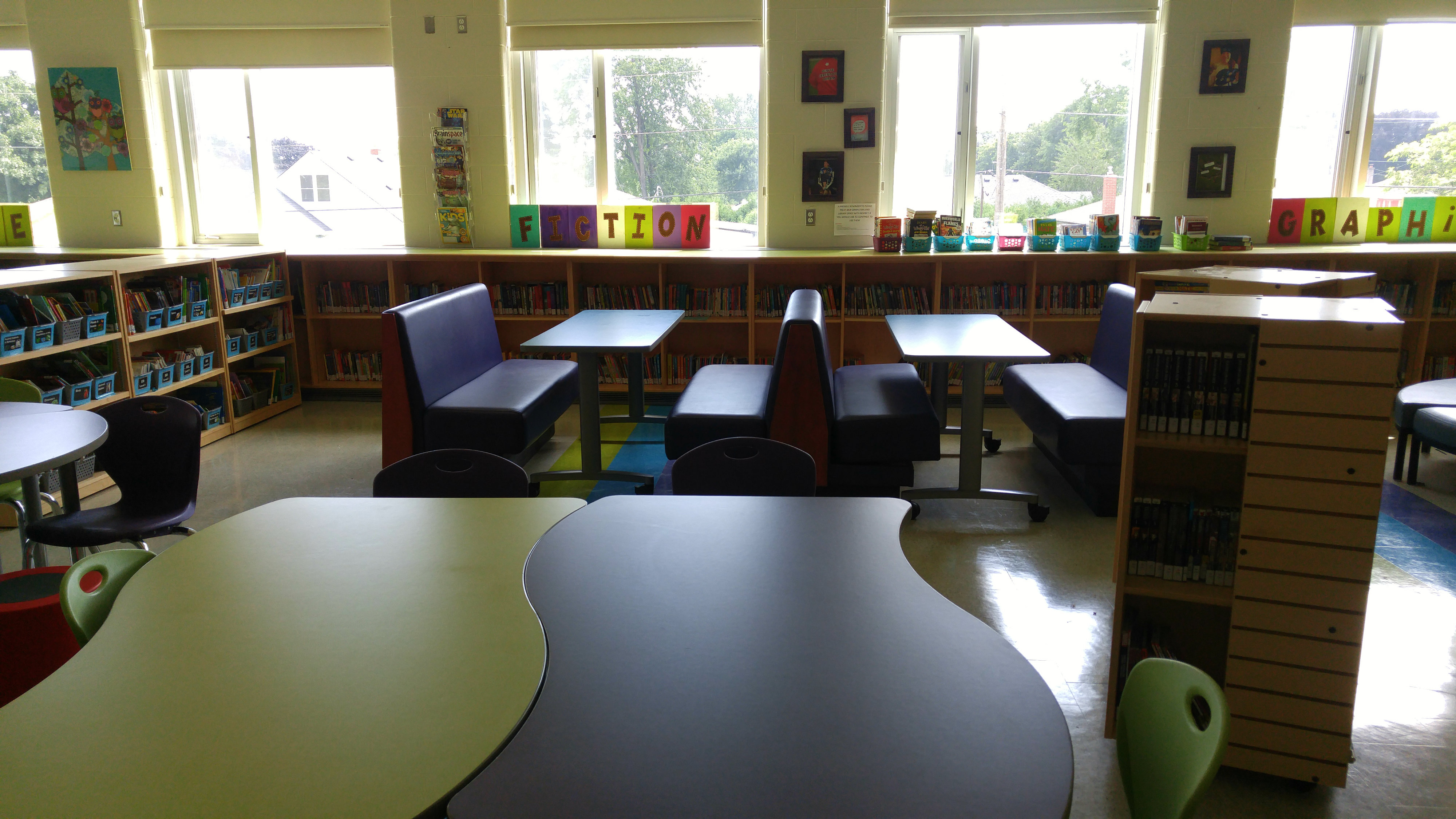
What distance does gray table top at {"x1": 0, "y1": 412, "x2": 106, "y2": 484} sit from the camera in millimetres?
2436

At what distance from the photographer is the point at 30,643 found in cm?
220

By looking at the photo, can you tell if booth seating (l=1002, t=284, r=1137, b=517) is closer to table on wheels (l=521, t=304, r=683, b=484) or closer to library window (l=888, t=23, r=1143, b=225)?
library window (l=888, t=23, r=1143, b=225)

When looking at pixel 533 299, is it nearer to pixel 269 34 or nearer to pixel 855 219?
pixel 855 219

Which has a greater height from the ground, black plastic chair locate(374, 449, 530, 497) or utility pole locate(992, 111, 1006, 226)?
utility pole locate(992, 111, 1006, 226)

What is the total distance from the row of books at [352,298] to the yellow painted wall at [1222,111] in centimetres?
553

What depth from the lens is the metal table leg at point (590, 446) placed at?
175 inches

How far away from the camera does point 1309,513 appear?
6.98 ft

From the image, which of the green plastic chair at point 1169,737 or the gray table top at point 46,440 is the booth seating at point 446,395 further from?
the green plastic chair at point 1169,737

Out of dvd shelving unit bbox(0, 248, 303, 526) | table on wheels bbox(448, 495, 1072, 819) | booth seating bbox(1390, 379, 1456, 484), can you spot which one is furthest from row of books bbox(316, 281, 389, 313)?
booth seating bbox(1390, 379, 1456, 484)

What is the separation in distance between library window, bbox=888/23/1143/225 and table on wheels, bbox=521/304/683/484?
2496 millimetres

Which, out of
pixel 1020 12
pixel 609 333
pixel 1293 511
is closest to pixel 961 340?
pixel 609 333

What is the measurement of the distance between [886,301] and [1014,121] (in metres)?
1.60

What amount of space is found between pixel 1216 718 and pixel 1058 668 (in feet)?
5.51

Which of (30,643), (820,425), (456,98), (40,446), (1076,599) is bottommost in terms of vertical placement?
(1076,599)
